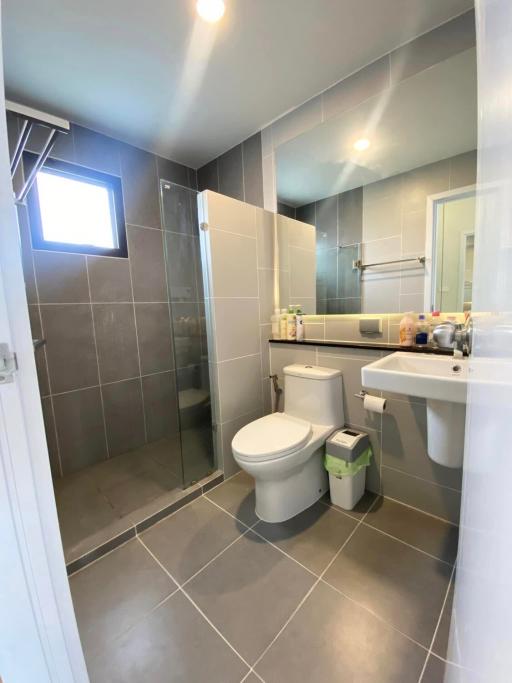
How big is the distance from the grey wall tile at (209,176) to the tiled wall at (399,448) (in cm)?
174

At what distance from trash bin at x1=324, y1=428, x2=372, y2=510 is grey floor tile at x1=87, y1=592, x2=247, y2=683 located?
84 cm

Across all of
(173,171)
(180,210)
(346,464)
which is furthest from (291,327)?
(173,171)

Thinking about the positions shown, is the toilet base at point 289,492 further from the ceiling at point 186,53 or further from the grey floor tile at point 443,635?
the ceiling at point 186,53

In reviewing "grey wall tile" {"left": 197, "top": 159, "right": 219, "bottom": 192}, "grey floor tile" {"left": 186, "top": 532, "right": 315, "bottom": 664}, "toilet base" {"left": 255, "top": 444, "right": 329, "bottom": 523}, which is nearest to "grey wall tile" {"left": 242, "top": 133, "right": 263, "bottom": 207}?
"grey wall tile" {"left": 197, "top": 159, "right": 219, "bottom": 192}

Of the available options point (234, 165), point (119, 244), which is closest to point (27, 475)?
point (119, 244)

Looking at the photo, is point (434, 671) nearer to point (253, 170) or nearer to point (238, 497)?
point (238, 497)

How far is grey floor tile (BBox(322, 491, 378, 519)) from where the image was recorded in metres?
1.49

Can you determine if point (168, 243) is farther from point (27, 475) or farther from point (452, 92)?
point (452, 92)

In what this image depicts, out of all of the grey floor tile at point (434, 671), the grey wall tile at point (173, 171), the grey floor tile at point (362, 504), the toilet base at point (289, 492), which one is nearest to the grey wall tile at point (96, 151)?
the grey wall tile at point (173, 171)

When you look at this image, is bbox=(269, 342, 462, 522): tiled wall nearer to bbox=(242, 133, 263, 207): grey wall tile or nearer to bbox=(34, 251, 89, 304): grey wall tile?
bbox=(242, 133, 263, 207): grey wall tile

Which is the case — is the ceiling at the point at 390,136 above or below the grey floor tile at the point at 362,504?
above

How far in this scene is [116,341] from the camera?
2090mm

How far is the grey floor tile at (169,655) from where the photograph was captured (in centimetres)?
87

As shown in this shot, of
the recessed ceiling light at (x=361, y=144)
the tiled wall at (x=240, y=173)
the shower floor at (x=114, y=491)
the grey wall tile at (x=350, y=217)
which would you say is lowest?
the shower floor at (x=114, y=491)
